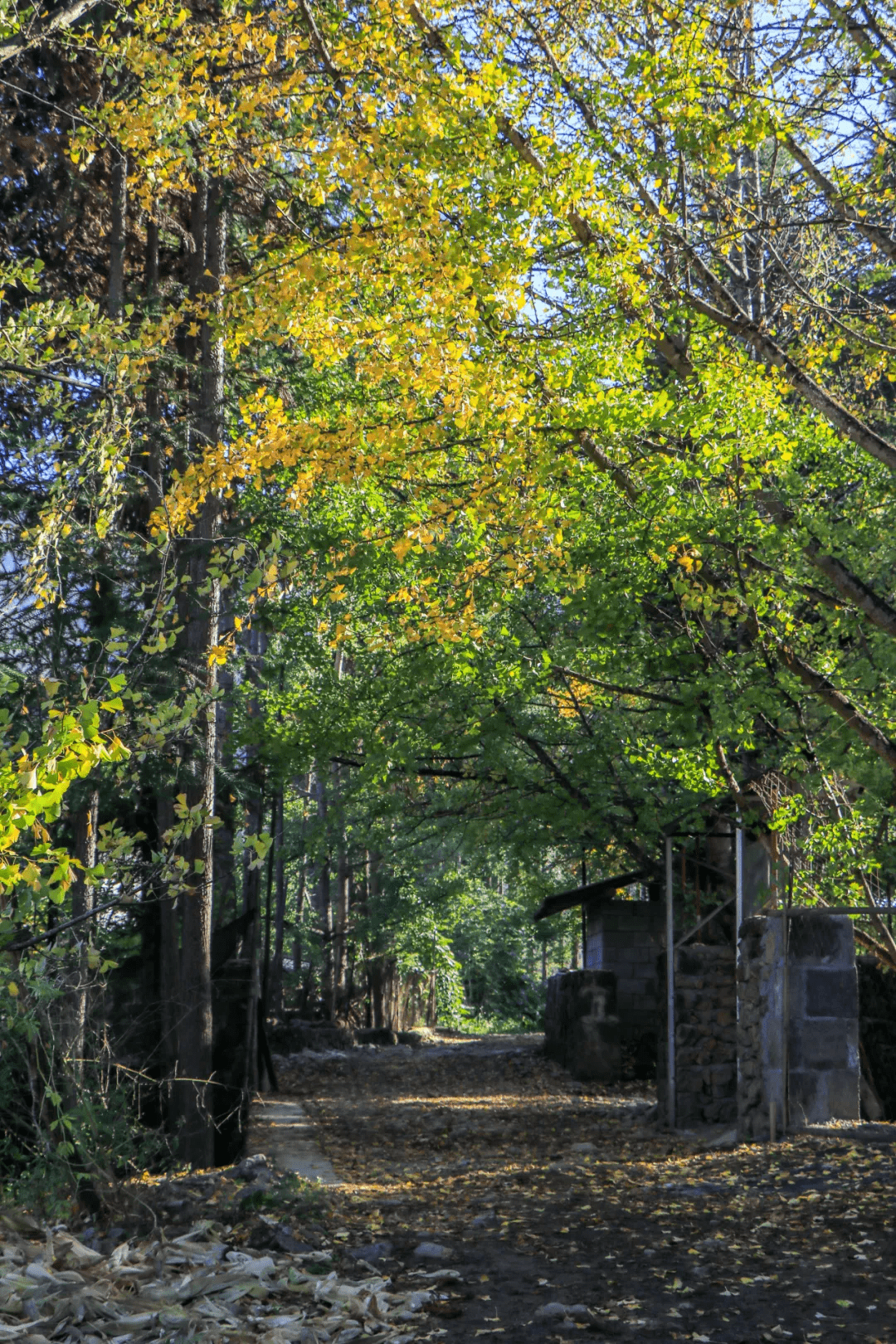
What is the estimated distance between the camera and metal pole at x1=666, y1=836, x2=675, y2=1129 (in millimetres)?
10867

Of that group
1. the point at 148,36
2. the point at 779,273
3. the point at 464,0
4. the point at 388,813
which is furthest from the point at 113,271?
the point at 388,813

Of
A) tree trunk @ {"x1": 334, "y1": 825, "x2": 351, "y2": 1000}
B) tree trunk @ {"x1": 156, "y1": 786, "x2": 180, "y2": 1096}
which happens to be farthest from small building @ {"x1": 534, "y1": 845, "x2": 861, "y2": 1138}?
tree trunk @ {"x1": 334, "y1": 825, "x2": 351, "y2": 1000}


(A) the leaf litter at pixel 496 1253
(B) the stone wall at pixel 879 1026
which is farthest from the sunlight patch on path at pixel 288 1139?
(B) the stone wall at pixel 879 1026

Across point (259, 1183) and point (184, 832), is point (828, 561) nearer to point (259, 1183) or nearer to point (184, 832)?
point (184, 832)

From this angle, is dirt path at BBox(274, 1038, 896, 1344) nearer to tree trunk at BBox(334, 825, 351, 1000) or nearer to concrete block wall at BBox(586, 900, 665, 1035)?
concrete block wall at BBox(586, 900, 665, 1035)

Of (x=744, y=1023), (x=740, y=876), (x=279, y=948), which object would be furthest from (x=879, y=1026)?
(x=279, y=948)

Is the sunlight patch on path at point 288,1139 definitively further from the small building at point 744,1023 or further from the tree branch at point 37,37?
the tree branch at point 37,37

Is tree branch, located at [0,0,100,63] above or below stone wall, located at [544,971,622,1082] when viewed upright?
above

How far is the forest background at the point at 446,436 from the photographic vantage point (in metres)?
5.96

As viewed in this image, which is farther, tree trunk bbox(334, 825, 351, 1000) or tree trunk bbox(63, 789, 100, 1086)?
tree trunk bbox(334, 825, 351, 1000)

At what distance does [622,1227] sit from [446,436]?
5.18 m

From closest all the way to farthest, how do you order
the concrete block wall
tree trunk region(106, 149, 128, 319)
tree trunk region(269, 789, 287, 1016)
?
tree trunk region(106, 149, 128, 319), the concrete block wall, tree trunk region(269, 789, 287, 1016)

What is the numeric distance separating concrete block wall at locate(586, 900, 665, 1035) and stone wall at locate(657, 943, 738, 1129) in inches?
237

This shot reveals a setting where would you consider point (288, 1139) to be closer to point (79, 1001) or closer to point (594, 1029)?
point (79, 1001)
